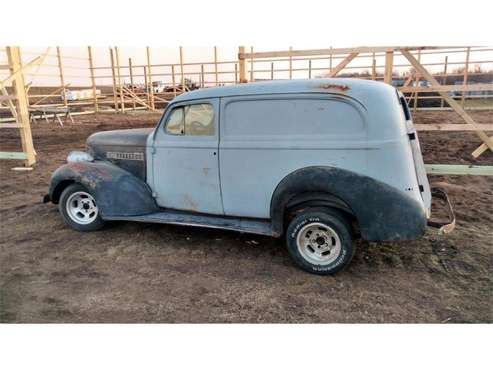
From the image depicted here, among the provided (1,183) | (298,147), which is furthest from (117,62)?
(298,147)

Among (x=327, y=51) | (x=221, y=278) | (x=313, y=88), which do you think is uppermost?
(x=327, y=51)

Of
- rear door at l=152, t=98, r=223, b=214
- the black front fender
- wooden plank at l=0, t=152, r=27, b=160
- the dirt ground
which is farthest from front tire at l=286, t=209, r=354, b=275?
wooden plank at l=0, t=152, r=27, b=160

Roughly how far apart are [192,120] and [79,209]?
2023 millimetres

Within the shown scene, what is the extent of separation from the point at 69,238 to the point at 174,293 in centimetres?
209

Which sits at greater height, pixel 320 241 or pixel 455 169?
pixel 455 169

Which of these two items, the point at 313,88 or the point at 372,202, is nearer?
the point at 372,202

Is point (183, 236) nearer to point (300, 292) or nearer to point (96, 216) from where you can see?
point (96, 216)

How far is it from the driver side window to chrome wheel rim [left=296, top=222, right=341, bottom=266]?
1523 mm

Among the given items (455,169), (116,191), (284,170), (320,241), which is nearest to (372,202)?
(320,241)

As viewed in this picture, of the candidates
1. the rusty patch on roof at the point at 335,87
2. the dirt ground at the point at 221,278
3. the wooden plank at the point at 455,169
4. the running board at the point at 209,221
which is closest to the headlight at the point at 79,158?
the dirt ground at the point at 221,278

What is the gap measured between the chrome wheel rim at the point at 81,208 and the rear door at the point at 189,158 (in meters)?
0.96

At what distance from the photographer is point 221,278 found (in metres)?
3.82

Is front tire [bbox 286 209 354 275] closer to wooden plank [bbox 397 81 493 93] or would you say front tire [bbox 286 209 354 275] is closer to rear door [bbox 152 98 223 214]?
rear door [bbox 152 98 223 214]

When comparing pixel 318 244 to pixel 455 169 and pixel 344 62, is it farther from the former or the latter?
pixel 344 62
